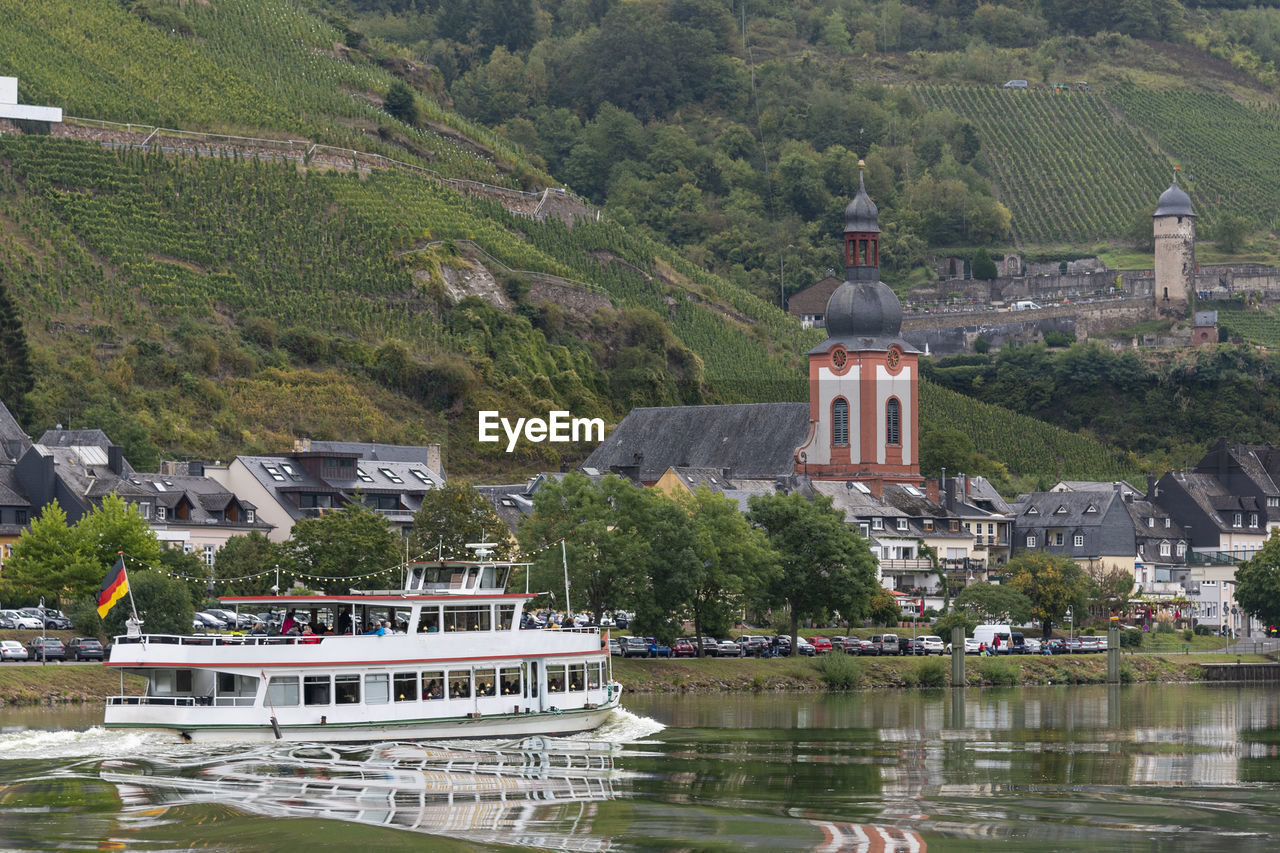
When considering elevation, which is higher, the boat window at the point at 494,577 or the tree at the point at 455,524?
the tree at the point at 455,524

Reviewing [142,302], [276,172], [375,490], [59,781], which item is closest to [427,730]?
[59,781]

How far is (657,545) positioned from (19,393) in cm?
4528

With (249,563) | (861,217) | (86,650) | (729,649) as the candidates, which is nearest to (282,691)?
(86,650)

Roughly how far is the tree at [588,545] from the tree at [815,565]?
8.51m

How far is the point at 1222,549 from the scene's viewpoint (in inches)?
5182

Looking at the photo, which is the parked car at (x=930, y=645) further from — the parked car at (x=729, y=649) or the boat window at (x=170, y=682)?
the boat window at (x=170, y=682)

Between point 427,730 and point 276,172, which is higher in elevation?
point 276,172

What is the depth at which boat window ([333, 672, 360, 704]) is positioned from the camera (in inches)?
2282

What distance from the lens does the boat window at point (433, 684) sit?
5959 cm

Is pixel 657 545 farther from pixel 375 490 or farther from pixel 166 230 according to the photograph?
pixel 166 230

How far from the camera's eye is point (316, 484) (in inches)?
4444

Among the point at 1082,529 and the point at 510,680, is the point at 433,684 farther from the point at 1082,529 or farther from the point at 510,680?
the point at 1082,529

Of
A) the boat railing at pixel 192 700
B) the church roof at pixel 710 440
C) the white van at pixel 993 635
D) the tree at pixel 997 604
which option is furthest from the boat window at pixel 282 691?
the church roof at pixel 710 440

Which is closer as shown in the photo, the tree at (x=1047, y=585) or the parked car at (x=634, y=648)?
the parked car at (x=634, y=648)
